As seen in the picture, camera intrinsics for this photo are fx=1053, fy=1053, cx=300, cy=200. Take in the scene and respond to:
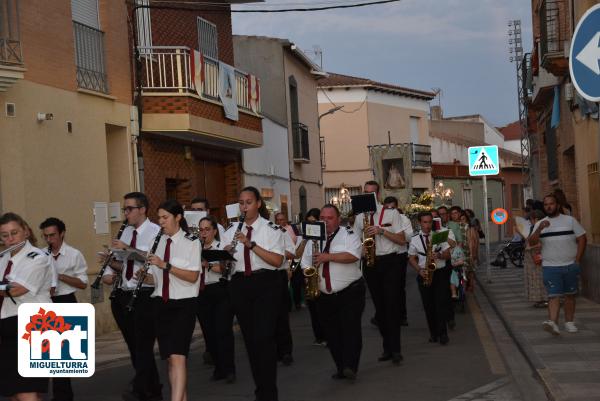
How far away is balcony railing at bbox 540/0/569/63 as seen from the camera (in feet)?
65.2

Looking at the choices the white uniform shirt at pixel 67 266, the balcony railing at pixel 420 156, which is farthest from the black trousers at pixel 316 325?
the balcony railing at pixel 420 156

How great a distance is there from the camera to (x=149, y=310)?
9734 millimetres

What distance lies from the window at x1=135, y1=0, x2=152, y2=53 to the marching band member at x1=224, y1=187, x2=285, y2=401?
11540 millimetres

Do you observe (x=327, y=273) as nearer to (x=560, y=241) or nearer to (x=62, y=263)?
(x=62, y=263)

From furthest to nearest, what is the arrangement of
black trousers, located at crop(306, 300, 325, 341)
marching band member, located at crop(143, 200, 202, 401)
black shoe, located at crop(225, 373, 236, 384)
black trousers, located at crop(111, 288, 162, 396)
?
black trousers, located at crop(306, 300, 325, 341)
black shoe, located at crop(225, 373, 236, 384)
black trousers, located at crop(111, 288, 162, 396)
marching band member, located at crop(143, 200, 202, 401)

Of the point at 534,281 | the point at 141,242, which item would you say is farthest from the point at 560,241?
the point at 141,242

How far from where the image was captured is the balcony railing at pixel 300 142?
1399 inches

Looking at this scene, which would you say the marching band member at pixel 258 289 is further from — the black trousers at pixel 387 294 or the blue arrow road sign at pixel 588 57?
the blue arrow road sign at pixel 588 57

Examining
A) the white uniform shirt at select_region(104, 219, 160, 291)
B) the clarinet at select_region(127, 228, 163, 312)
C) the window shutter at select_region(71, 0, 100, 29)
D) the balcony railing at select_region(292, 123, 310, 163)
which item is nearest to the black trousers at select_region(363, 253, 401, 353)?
the white uniform shirt at select_region(104, 219, 160, 291)

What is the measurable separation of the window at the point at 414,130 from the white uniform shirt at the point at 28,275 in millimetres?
50134

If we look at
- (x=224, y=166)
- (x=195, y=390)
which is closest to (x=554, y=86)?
(x=224, y=166)

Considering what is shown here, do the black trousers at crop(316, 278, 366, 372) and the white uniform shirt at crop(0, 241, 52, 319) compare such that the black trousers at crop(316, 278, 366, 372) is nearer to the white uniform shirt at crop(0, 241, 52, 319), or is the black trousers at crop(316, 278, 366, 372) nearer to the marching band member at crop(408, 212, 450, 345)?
the marching band member at crop(408, 212, 450, 345)

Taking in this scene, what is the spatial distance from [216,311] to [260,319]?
251 centimetres

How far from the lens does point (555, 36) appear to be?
2022 centimetres
